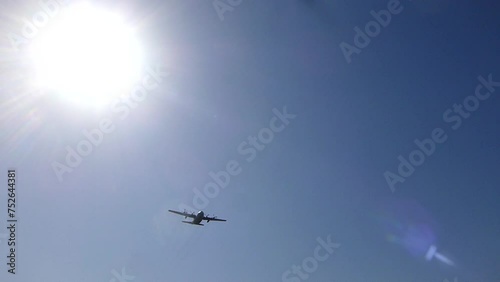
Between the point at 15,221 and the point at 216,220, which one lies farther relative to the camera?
the point at 216,220

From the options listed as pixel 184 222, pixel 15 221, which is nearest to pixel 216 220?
pixel 184 222

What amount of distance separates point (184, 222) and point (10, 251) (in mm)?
40145

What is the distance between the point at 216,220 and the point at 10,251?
45.5 meters

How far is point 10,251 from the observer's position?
67.7m

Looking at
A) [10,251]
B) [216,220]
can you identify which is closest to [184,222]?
[216,220]

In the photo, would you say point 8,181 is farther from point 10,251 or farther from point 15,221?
point 10,251

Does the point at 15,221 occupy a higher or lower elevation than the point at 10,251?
higher

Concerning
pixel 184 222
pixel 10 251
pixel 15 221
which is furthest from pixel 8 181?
pixel 184 222

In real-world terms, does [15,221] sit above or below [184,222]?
below

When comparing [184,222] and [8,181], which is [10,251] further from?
[184,222]

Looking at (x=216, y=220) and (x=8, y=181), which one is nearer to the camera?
(x=8, y=181)

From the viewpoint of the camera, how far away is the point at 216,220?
9969cm

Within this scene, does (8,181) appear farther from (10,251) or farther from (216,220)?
(216,220)

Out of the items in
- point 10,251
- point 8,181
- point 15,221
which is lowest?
point 10,251
